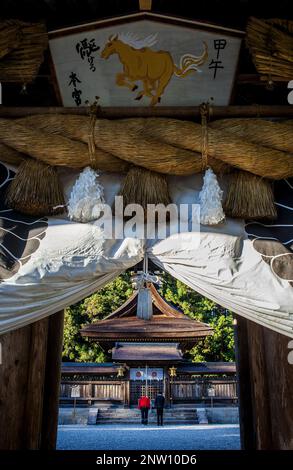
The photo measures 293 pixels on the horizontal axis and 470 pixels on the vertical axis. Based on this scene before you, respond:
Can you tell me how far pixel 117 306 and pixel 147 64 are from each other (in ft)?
57.8

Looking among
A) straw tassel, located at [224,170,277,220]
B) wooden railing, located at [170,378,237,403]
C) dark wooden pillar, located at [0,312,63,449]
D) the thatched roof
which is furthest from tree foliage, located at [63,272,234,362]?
straw tassel, located at [224,170,277,220]

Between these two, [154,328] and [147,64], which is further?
[154,328]

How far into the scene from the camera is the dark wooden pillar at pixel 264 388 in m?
3.24

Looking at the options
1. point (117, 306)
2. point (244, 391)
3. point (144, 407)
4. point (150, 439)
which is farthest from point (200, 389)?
point (244, 391)

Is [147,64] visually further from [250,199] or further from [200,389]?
[200,389]

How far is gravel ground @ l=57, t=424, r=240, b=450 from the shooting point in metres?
8.34

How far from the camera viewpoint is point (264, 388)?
11.7ft

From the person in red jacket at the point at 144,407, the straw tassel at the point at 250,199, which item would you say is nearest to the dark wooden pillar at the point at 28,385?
the straw tassel at the point at 250,199

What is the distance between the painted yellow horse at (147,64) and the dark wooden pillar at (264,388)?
1985mm

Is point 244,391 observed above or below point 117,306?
below

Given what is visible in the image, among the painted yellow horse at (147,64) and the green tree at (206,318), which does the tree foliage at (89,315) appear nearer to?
the green tree at (206,318)
